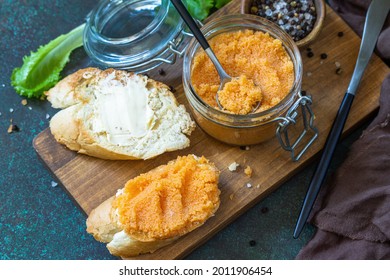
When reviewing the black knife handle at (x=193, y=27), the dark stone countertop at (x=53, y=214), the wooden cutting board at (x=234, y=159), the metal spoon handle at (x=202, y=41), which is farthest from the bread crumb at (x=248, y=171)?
the black knife handle at (x=193, y=27)

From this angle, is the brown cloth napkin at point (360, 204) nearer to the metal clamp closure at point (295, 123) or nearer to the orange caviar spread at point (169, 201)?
the metal clamp closure at point (295, 123)

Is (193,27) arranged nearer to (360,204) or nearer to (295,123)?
(295,123)

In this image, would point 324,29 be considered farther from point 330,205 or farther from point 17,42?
point 17,42

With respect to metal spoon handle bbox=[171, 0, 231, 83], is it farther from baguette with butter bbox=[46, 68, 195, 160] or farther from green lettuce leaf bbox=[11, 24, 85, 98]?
green lettuce leaf bbox=[11, 24, 85, 98]

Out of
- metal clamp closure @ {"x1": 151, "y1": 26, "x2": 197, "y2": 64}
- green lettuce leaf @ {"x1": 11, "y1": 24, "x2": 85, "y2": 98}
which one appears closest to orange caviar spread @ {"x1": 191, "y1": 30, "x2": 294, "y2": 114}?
metal clamp closure @ {"x1": 151, "y1": 26, "x2": 197, "y2": 64}

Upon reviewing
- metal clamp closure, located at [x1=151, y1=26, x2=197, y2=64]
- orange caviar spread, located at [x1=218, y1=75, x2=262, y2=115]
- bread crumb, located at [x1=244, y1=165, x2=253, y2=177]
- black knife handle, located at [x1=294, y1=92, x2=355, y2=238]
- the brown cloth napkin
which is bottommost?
the brown cloth napkin

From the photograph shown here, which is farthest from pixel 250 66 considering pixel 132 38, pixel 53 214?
pixel 53 214

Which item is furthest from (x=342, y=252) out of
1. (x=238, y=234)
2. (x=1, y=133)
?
(x=1, y=133)
